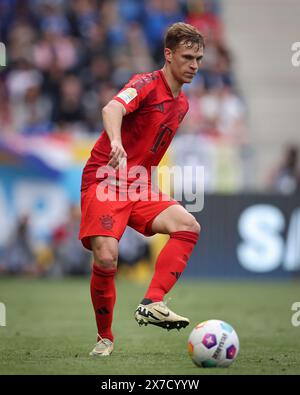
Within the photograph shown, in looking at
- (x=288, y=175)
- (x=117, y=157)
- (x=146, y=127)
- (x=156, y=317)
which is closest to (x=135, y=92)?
(x=146, y=127)

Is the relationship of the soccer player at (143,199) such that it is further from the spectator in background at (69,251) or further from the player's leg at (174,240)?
the spectator in background at (69,251)

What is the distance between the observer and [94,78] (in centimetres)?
1736

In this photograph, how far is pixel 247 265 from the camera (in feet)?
52.2

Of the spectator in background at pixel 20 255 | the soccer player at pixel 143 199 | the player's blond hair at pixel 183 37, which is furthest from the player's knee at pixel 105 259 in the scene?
the spectator in background at pixel 20 255

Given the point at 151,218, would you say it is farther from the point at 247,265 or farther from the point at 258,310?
the point at 247,265

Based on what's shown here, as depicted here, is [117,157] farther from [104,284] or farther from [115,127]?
[104,284]

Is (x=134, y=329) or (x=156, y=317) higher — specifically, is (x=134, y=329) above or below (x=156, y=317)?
below

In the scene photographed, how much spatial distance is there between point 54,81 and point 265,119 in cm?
528

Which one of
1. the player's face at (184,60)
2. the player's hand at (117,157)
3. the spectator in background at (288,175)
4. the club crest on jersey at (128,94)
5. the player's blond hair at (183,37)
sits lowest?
the spectator in background at (288,175)

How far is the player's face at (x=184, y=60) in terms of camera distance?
279 inches

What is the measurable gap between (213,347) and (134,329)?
10.4 ft

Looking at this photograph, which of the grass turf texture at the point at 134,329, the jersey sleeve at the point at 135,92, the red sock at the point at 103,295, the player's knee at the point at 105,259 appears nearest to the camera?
the grass turf texture at the point at 134,329

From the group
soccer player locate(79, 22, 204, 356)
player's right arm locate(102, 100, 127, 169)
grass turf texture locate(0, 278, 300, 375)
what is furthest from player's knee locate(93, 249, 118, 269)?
player's right arm locate(102, 100, 127, 169)

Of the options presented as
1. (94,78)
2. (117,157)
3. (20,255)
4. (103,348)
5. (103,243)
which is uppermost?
(94,78)
